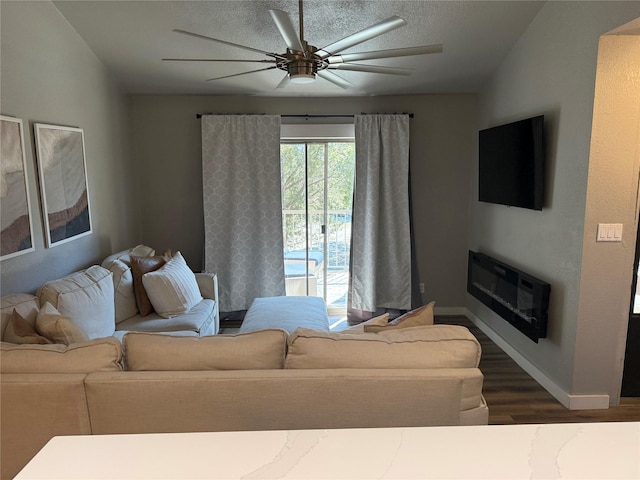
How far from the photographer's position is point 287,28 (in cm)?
209

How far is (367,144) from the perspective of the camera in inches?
178

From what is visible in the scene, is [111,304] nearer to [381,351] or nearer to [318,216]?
[381,351]

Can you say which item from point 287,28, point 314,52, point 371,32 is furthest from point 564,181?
point 287,28

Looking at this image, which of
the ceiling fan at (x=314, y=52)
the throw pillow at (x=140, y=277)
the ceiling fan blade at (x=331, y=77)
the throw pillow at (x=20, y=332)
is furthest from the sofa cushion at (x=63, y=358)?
the ceiling fan blade at (x=331, y=77)

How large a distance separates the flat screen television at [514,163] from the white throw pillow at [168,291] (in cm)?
274

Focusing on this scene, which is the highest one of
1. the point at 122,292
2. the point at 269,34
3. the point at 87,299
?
the point at 269,34

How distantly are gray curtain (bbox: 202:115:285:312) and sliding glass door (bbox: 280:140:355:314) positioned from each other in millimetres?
221

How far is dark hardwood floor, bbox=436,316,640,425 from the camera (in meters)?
2.80

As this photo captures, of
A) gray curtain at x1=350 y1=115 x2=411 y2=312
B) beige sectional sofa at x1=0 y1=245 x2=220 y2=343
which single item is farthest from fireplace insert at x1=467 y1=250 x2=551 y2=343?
beige sectional sofa at x1=0 y1=245 x2=220 y2=343

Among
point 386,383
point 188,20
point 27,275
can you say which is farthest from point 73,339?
point 188,20

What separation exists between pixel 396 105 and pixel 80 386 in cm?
400

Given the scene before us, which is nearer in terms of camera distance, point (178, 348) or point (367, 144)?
point (178, 348)

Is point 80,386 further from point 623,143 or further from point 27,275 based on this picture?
point 623,143

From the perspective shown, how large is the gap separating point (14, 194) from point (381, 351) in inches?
91.4
